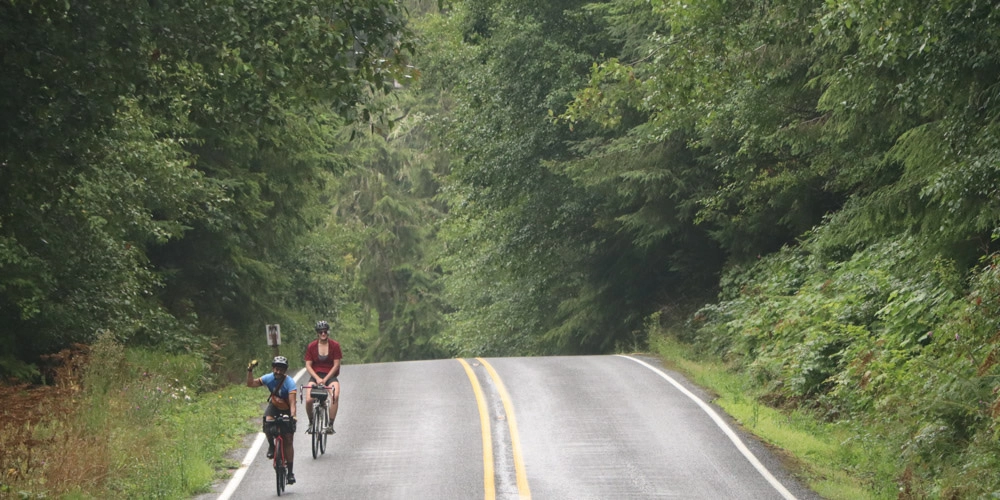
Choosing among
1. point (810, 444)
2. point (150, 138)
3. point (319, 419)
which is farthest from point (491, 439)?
point (150, 138)

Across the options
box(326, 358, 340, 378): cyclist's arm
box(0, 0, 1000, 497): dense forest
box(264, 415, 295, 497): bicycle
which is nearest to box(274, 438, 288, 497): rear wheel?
box(264, 415, 295, 497): bicycle

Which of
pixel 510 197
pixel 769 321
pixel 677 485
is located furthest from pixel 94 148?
pixel 510 197

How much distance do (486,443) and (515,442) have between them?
1.34 ft

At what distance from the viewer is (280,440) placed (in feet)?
38.5

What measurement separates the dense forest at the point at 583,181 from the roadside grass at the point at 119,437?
1.42 meters

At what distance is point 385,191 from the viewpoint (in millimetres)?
49656

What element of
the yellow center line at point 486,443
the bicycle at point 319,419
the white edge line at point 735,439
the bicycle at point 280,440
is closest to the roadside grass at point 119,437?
the bicycle at point 280,440

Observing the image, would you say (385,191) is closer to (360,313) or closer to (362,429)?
(360,313)

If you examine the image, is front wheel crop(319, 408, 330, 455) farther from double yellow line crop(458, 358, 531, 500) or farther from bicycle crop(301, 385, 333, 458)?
double yellow line crop(458, 358, 531, 500)

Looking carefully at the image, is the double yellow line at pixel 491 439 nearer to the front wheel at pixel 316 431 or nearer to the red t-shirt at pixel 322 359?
the front wheel at pixel 316 431

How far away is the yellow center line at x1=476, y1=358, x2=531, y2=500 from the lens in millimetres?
11734

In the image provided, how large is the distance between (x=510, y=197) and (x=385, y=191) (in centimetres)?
1880

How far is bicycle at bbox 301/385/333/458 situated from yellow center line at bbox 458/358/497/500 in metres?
2.21

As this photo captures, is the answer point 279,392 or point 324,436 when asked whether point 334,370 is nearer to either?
point 324,436
